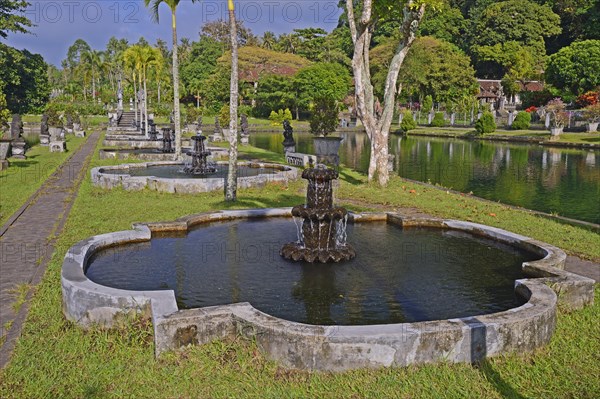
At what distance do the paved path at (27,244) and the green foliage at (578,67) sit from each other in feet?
163

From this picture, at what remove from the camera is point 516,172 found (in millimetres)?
24438

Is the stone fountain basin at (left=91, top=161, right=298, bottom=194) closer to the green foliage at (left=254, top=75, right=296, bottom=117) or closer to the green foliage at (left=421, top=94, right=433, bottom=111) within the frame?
the green foliage at (left=254, top=75, right=296, bottom=117)

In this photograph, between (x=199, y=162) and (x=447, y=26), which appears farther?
(x=447, y=26)

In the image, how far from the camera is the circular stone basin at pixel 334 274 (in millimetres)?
6523

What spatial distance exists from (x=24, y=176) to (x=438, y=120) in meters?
49.7

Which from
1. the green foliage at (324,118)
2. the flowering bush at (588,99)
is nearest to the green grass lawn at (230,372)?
the green foliage at (324,118)

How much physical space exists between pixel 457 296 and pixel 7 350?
519 cm

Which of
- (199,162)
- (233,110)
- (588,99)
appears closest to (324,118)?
(199,162)

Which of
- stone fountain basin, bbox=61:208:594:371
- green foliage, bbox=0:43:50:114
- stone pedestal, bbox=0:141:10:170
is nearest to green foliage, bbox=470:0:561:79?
green foliage, bbox=0:43:50:114

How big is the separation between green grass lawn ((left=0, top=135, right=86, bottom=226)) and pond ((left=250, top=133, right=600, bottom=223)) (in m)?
13.5

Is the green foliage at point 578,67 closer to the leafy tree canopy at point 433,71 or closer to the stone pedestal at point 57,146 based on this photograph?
→ the leafy tree canopy at point 433,71

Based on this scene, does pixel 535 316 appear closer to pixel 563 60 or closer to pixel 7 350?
pixel 7 350

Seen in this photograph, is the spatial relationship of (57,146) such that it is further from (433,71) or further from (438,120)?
(433,71)

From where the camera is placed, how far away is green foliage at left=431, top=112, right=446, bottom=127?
2413 inches
